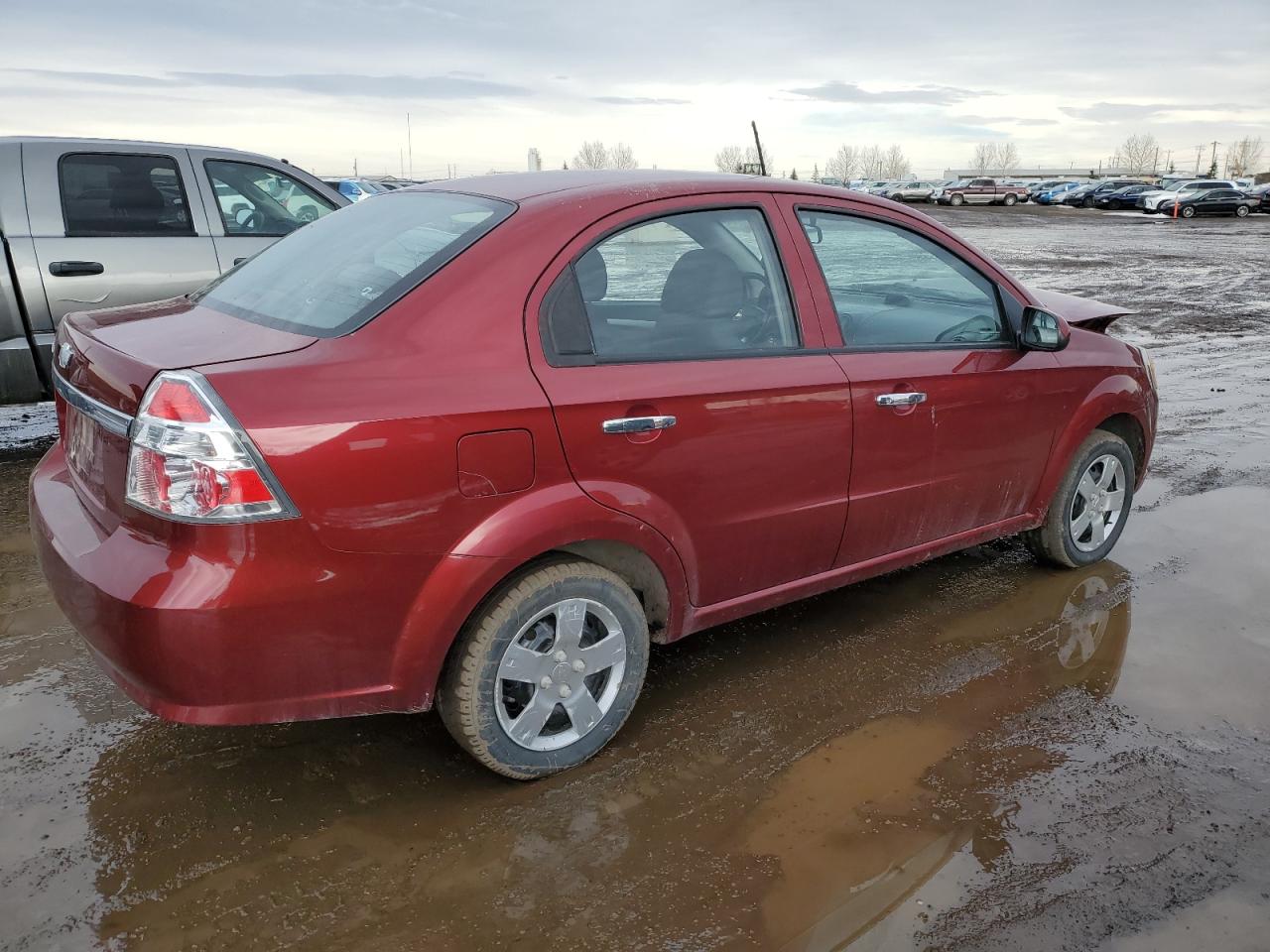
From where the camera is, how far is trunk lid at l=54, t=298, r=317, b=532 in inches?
98.0

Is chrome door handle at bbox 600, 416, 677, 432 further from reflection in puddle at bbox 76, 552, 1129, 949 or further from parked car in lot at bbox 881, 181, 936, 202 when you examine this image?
parked car in lot at bbox 881, 181, 936, 202

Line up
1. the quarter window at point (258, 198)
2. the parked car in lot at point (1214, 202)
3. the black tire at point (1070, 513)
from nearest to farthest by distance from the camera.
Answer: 1. the black tire at point (1070, 513)
2. the quarter window at point (258, 198)
3. the parked car in lot at point (1214, 202)

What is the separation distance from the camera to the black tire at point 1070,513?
14.2 feet

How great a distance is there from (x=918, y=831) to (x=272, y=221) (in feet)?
18.9

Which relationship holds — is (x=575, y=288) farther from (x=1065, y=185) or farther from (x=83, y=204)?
(x=1065, y=185)

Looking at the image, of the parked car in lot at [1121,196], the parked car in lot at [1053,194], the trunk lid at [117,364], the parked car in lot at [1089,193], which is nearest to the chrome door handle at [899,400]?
the trunk lid at [117,364]

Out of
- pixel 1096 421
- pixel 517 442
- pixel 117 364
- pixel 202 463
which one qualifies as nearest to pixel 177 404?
pixel 202 463

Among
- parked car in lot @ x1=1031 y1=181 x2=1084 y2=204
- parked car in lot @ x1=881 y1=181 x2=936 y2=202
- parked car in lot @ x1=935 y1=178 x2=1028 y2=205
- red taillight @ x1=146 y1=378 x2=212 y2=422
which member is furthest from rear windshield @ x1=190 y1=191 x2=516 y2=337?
parked car in lot @ x1=1031 y1=181 x2=1084 y2=204

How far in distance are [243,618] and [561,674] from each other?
899 millimetres

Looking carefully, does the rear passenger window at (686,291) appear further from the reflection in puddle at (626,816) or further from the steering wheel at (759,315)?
the reflection in puddle at (626,816)

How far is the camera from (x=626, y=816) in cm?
279

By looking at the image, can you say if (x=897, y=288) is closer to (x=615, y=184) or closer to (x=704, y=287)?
(x=704, y=287)

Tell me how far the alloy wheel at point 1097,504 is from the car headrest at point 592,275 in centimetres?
251

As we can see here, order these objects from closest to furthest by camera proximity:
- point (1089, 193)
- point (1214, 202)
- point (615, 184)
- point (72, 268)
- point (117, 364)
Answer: point (117, 364) → point (615, 184) → point (72, 268) → point (1214, 202) → point (1089, 193)
